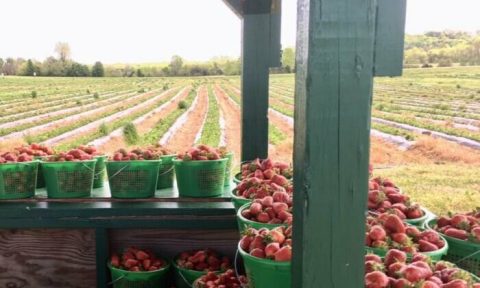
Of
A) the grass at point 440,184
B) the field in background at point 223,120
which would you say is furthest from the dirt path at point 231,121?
the grass at point 440,184

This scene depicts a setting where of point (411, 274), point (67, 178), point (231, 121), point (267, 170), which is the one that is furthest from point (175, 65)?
point (411, 274)

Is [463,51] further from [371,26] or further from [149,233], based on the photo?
[371,26]

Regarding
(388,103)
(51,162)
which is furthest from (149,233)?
(388,103)

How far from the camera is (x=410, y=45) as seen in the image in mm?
18016

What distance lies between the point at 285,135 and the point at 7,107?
8.40m

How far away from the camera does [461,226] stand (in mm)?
1660

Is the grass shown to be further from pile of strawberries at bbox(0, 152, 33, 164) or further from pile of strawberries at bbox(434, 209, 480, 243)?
pile of strawberries at bbox(0, 152, 33, 164)

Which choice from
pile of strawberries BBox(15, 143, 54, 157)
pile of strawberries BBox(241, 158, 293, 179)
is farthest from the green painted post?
pile of strawberries BBox(241, 158, 293, 179)

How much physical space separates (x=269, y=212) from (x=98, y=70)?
13.6 meters

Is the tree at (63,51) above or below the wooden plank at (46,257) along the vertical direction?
above

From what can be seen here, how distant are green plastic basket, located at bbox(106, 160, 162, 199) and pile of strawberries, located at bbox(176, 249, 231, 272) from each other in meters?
0.44

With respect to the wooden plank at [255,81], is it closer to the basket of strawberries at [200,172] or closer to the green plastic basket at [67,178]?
the basket of strawberries at [200,172]

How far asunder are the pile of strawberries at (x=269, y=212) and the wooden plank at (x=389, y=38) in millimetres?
845

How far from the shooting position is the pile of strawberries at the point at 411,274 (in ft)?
3.68
